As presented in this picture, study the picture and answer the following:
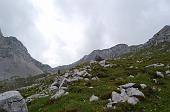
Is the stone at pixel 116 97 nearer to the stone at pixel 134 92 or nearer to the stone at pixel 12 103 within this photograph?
the stone at pixel 134 92

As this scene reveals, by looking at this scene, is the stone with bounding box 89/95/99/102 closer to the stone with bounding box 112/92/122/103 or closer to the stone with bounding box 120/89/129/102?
the stone with bounding box 112/92/122/103

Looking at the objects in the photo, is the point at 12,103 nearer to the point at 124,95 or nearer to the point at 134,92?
the point at 124,95

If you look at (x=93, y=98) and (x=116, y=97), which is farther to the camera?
(x=116, y=97)

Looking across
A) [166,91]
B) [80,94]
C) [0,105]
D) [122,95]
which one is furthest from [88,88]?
[0,105]

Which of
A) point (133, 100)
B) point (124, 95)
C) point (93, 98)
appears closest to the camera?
point (133, 100)

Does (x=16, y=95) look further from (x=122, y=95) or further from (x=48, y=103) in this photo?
(x=122, y=95)

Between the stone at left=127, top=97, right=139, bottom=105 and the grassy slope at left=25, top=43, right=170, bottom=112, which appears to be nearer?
the grassy slope at left=25, top=43, right=170, bottom=112

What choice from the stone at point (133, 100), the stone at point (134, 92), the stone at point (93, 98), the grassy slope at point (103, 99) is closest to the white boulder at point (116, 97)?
the grassy slope at point (103, 99)

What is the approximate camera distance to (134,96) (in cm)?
3459

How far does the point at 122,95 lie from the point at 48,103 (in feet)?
22.4

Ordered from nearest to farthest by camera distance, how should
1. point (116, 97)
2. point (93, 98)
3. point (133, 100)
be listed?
point (133, 100) < point (93, 98) < point (116, 97)

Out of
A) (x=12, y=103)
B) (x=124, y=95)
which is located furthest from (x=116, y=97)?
(x=12, y=103)

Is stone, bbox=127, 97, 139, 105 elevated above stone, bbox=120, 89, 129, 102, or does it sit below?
below

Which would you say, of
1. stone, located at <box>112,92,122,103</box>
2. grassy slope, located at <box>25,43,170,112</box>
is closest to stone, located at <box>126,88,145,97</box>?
grassy slope, located at <box>25,43,170,112</box>
